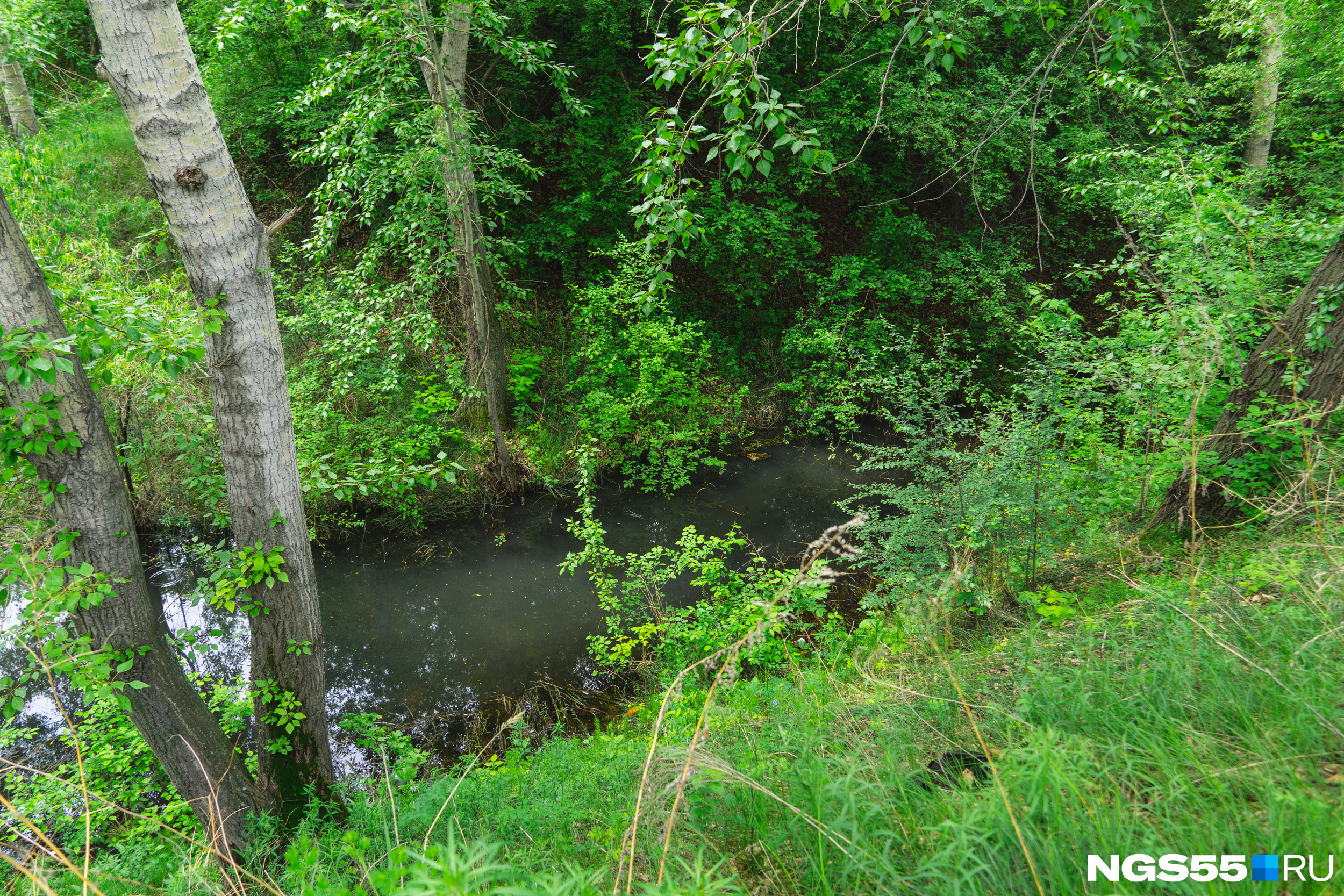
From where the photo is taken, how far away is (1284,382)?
3.49 metres

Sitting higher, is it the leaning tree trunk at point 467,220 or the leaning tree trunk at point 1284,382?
the leaning tree trunk at point 467,220

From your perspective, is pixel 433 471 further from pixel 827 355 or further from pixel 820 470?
pixel 827 355

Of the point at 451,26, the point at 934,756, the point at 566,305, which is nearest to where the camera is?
the point at 934,756

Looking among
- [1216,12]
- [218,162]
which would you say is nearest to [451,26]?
[218,162]

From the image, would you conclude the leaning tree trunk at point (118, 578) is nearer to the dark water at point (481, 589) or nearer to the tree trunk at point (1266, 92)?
the dark water at point (481, 589)

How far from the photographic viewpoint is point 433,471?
11.8 feet

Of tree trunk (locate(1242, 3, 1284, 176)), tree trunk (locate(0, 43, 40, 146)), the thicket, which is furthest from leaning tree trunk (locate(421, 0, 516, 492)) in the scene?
tree trunk (locate(1242, 3, 1284, 176))

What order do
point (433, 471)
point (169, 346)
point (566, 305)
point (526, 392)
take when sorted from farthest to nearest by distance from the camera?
point (566, 305) < point (526, 392) < point (433, 471) < point (169, 346)

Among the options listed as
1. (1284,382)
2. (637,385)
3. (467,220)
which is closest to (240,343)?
(467,220)

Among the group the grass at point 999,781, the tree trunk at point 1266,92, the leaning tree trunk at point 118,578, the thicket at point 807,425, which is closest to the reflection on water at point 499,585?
the thicket at point 807,425

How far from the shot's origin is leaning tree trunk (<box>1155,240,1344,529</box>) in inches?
133

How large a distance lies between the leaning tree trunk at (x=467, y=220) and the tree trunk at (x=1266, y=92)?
25.5 feet

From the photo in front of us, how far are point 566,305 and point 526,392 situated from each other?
190 centimetres
